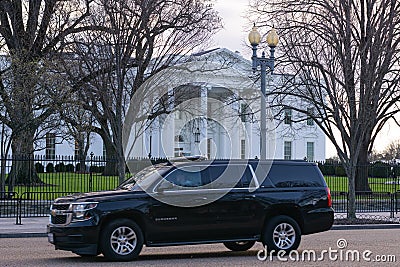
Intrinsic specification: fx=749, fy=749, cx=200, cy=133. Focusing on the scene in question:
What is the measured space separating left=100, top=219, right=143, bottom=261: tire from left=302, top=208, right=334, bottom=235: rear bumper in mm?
3893

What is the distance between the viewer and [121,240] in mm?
14516

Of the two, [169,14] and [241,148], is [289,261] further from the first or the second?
[241,148]

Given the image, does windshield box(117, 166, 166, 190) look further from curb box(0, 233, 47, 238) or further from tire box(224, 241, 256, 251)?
curb box(0, 233, 47, 238)

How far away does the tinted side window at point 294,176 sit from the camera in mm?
16422

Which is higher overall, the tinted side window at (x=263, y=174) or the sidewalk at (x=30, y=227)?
the tinted side window at (x=263, y=174)

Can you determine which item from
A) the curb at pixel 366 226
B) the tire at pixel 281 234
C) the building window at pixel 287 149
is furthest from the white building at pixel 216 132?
the tire at pixel 281 234

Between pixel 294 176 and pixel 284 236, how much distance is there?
1393 millimetres

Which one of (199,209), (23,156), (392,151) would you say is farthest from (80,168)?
(392,151)

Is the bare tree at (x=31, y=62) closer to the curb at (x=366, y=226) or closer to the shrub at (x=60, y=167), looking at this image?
the shrub at (x=60, y=167)

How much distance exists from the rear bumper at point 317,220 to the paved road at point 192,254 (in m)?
0.57

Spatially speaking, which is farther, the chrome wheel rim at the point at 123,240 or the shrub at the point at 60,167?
the shrub at the point at 60,167

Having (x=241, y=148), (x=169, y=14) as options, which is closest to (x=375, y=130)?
(x=169, y=14)

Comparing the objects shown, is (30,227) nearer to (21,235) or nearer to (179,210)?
(21,235)

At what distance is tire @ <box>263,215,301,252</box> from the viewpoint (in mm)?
15898
